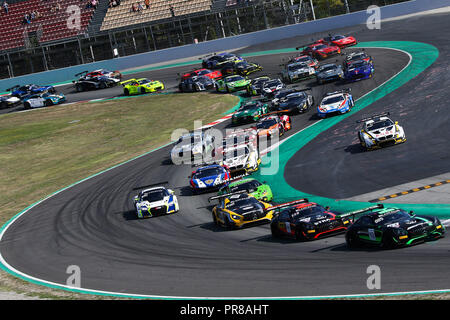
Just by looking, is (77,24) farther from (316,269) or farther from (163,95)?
(316,269)

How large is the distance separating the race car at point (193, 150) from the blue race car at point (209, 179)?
5.34m

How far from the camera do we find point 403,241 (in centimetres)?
1552

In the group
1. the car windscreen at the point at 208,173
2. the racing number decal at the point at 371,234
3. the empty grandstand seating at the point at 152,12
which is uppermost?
the empty grandstand seating at the point at 152,12

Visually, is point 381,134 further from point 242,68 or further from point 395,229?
point 242,68

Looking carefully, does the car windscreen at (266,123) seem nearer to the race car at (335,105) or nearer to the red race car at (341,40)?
the race car at (335,105)

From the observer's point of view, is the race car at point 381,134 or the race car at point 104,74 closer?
the race car at point 381,134

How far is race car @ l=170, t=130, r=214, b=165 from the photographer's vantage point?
1329 inches

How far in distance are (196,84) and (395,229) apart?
3758 cm

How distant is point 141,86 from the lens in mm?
54781

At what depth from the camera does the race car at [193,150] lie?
33.8m

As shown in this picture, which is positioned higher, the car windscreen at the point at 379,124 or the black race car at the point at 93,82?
the black race car at the point at 93,82

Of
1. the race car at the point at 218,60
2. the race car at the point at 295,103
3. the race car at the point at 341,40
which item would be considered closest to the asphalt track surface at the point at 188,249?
the race car at the point at 295,103
